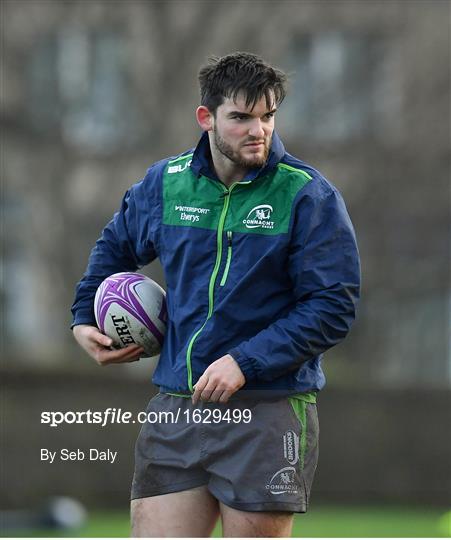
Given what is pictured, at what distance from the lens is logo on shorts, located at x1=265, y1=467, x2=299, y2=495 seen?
A: 217 inches

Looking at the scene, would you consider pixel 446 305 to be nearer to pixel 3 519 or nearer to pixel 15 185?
pixel 15 185

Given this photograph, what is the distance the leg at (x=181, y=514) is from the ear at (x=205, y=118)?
4.37 ft

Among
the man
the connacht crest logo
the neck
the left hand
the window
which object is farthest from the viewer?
the window

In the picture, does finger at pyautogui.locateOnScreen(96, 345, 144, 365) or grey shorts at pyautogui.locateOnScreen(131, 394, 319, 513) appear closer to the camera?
grey shorts at pyautogui.locateOnScreen(131, 394, 319, 513)

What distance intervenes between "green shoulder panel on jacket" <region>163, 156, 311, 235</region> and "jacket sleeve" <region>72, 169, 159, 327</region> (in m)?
0.13

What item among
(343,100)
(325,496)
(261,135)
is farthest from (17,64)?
(261,135)

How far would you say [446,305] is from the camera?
2177 centimetres

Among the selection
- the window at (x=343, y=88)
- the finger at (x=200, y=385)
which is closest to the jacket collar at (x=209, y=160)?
the finger at (x=200, y=385)

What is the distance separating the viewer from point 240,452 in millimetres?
5543

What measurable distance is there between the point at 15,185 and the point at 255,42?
427 cm

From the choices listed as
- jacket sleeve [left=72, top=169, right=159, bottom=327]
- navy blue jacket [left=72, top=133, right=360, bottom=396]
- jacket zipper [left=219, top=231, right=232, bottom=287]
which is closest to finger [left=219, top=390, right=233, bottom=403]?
navy blue jacket [left=72, top=133, right=360, bottom=396]

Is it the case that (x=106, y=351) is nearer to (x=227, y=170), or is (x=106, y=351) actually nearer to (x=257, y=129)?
(x=227, y=170)

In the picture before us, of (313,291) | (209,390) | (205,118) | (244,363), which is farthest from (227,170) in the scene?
(209,390)

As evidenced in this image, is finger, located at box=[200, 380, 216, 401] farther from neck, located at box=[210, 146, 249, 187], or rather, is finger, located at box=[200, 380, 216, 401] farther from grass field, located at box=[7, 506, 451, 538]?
grass field, located at box=[7, 506, 451, 538]
